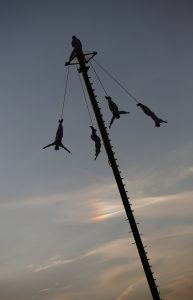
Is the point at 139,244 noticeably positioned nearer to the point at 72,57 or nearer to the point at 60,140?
the point at 60,140

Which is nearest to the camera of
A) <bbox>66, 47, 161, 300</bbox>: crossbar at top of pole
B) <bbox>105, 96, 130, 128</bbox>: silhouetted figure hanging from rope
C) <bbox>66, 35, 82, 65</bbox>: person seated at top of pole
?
<bbox>66, 47, 161, 300</bbox>: crossbar at top of pole

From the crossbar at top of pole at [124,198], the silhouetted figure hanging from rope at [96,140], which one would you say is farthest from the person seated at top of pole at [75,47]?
the silhouetted figure hanging from rope at [96,140]

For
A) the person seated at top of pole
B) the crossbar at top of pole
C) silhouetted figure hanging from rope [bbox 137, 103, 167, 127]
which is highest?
the person seated at top of pole

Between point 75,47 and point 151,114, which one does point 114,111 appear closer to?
point 151,114

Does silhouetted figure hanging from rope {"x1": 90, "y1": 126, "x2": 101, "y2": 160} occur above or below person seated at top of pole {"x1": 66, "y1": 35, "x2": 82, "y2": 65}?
below

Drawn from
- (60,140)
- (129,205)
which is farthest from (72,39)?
(129,205)

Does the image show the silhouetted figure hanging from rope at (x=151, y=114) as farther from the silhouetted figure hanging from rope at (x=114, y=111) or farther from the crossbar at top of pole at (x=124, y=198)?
the crossbar at top of pole at (x=124, y=198)

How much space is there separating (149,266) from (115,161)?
186 inches

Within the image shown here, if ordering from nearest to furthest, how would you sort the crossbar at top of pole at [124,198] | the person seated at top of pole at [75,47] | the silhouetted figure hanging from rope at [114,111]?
1. the crossbar at top of pole at [124,198]
2. the silhouetted figure hanging from rope at [114,111]
3. the person seated at top of pole at [75,47]

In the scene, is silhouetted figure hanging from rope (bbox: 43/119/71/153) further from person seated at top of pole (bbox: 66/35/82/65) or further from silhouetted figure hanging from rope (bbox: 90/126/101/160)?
person seated at top of pole (bbox: 66/35/82/65)

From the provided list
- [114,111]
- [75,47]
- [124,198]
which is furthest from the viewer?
[75,47]

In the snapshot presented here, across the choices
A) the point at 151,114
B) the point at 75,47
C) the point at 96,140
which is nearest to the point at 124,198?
the point at 96,140

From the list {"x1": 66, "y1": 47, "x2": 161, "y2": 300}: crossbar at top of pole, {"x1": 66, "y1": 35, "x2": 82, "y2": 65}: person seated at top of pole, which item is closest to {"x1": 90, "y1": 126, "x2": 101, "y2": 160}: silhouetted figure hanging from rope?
{"x1": 66, "y1": 47, "x2": 161, "y2": 300}: crossbar at top of pole

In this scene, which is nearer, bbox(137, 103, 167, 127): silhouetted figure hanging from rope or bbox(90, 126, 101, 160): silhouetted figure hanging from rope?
bbox(137, 103, 167, 127): silhouetted figure hanging from rope
